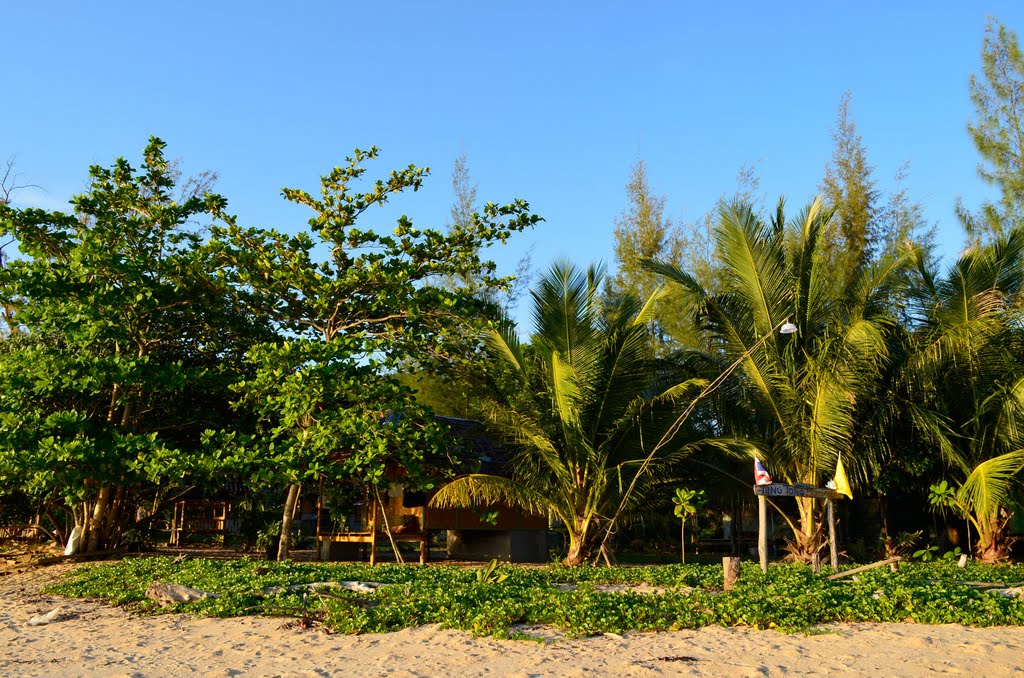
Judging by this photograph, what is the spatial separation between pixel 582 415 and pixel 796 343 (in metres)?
3.62

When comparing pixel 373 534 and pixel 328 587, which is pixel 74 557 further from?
pixel 328 587

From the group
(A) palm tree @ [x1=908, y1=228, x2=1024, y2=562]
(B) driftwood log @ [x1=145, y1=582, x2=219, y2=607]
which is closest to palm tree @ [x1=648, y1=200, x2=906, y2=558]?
(A) palm tree @ [x1=908, y1=228, x2=1024, y2=562]

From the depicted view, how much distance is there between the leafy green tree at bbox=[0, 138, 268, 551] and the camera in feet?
37.1

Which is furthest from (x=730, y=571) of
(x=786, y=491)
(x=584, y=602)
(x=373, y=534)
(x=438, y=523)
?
(x=438, y=523)

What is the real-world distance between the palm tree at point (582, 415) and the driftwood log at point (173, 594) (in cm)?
520

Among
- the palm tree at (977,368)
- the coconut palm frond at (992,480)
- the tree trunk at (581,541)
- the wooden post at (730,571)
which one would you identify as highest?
the palm tree at (977,368)

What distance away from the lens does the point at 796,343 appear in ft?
44.8

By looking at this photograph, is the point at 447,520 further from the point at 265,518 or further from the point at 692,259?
the point at 692,259

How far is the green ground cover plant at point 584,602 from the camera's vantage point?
271 inches

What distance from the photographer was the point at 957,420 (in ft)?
46.1

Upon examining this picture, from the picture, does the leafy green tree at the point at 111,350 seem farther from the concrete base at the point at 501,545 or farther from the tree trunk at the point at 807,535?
the tree trunk at the point at 807,535

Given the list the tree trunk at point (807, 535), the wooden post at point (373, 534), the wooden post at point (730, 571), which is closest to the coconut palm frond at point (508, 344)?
the wooden post at point (373, 534)

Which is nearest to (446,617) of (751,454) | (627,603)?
(627,603)

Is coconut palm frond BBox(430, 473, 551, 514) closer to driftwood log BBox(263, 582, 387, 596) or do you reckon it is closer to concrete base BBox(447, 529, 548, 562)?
concrete base BBox(447, 529, 548, 562)
